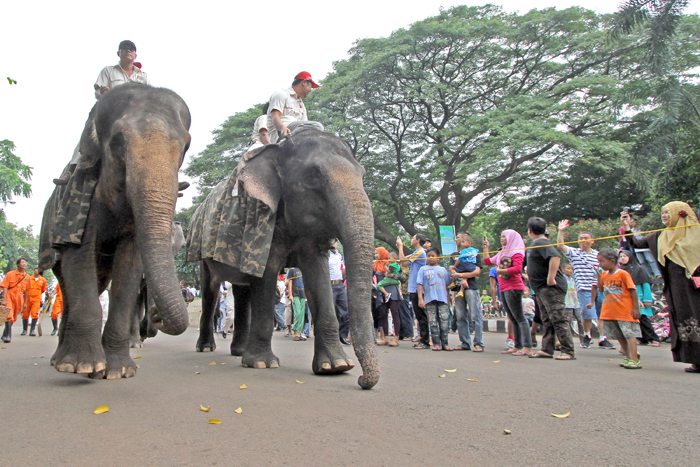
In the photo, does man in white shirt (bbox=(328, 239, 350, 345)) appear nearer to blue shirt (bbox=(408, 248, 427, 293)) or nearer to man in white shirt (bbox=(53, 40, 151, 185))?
blue shirt (bbox=(408, 248, 427, 293))

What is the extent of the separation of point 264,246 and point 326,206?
85 centimetres

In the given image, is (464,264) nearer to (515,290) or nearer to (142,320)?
(515,290)

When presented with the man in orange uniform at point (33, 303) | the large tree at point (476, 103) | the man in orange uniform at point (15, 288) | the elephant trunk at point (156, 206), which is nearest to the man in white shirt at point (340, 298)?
the elephant trunk at point (156, 206)

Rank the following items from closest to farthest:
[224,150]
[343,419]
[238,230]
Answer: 1. [343,419]
2. [238,230]
3. [224,150]

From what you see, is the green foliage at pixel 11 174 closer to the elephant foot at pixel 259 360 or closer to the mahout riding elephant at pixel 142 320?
the mahout riding elephant at pixel 142 320

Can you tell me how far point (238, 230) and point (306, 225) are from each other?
95 centimetres

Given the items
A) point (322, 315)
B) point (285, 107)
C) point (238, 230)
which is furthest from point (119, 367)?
point (285, 107)

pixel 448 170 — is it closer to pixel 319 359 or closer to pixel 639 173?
pixel 639 173

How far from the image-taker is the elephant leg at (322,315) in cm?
542

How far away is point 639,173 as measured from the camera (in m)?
16.2

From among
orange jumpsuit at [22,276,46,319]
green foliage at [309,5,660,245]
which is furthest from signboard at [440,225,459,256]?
orange jumpsuit at [22,276,46,319]

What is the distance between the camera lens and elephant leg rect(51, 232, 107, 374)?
4.67 m

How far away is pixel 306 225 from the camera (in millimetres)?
5520

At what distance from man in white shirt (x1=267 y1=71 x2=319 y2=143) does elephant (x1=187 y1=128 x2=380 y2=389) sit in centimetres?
85
